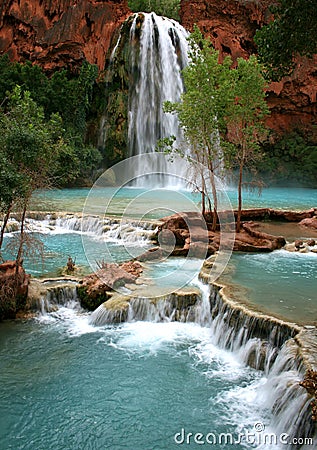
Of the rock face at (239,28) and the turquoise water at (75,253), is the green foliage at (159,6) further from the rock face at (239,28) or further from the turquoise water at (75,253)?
the turquoise water at (75,253)

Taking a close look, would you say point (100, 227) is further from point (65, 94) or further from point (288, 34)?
point (65, 94)

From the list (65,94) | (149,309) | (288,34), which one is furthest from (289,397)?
(65,94)

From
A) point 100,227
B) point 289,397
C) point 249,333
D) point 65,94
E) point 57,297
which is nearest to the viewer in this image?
point 289,397

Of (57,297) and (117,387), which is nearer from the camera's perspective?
(117,387)

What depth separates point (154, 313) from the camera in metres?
8.52

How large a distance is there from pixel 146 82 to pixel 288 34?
2426cm

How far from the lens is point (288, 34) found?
6.36m

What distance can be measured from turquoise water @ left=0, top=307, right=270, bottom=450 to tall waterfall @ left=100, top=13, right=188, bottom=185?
21792 mm

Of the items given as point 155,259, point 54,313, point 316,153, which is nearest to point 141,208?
point 155,259

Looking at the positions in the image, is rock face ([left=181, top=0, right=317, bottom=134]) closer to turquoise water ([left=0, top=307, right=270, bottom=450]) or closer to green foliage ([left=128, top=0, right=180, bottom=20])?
green foliage ([left=128, top=0, right=180, bottom=20])

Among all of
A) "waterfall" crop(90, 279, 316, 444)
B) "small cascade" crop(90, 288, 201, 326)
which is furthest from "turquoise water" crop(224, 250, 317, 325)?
"small cascade" crop(90, 288, 201, 326)

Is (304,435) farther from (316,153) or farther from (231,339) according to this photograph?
(316,153)

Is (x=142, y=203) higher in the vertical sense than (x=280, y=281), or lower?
higher

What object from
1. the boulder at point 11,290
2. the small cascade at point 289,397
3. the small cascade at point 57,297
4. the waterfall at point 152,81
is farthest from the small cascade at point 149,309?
the waterfall at point 152,81
